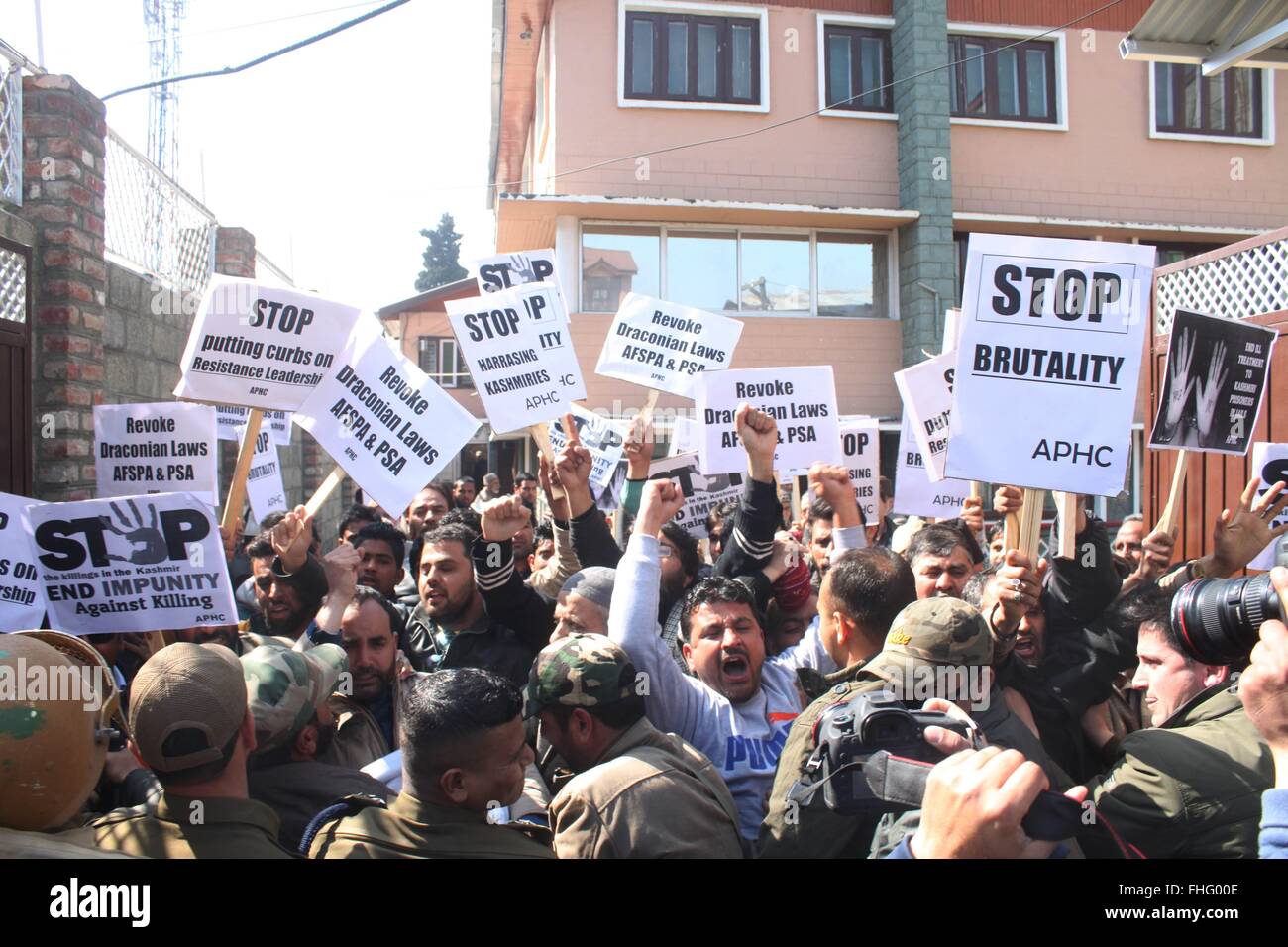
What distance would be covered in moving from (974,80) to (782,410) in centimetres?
1086

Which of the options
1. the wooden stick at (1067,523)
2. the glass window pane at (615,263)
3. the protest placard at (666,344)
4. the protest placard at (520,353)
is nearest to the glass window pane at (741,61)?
the glass window pane at (615,263)

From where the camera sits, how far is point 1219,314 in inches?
292

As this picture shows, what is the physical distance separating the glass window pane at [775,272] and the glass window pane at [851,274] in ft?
0.94

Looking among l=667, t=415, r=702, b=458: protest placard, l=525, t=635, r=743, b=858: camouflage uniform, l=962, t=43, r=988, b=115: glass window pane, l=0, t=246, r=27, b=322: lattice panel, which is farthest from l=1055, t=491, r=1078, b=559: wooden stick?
l=962, t=43, r=988, b=115: glass window pane

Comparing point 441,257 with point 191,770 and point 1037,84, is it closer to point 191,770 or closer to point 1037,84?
point 1037,84

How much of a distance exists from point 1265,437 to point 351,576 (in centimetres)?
637

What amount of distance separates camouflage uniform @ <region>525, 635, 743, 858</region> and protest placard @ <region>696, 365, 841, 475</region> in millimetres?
2820

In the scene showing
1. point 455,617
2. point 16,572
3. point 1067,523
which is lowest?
point 455,617

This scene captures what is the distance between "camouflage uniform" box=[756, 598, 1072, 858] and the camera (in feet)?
7.09

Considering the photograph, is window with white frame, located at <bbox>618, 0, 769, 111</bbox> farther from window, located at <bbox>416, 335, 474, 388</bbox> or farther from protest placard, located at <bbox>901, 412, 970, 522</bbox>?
window, located at <bbox>416, 335, 474, 388</bbox>

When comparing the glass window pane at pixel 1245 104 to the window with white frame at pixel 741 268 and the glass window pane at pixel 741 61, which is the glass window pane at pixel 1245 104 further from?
the glass window pane at pixel 741 61

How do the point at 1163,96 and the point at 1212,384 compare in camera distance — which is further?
the point at 1163,96

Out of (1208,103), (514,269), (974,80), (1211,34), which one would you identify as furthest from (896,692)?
(1208,103)
